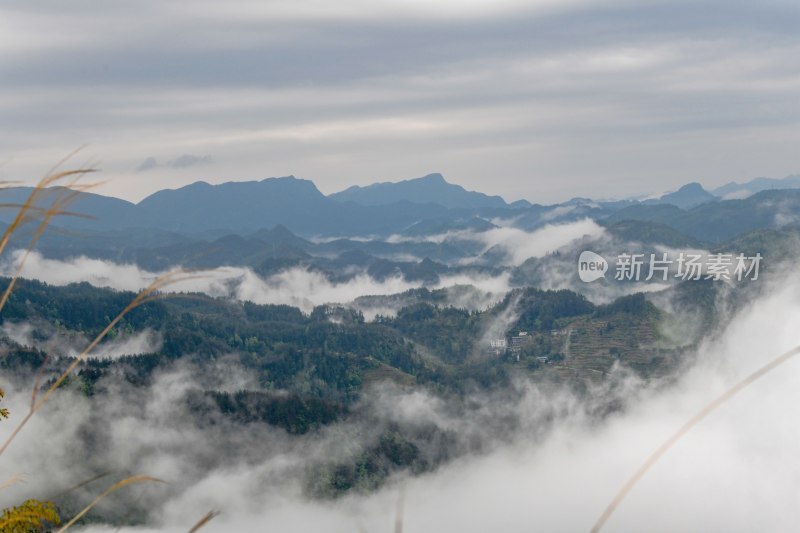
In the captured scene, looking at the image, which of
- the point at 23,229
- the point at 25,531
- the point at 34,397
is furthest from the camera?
the point at 25,531

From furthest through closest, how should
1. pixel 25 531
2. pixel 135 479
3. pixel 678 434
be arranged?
pixel 25 531, pixel 135 479, pixel 678 434

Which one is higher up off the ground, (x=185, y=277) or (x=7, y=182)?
(x=7, y=182)

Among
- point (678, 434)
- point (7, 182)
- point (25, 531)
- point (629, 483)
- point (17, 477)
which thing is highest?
point (7, 182)

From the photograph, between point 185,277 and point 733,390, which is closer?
point 733,390

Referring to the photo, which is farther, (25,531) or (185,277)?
(25,531)

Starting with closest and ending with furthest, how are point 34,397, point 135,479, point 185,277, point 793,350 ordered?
point 793,350 → point 135,479 → point 34,397 → point 185,277

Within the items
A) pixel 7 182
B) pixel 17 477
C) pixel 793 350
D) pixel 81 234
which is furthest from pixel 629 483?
pixel 17 477

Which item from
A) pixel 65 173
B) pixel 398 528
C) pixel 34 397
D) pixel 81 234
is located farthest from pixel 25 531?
pixel 398 528

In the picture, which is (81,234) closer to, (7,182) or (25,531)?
(7,182)

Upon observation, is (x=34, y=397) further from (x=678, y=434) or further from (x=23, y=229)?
(x=678, y=434)
